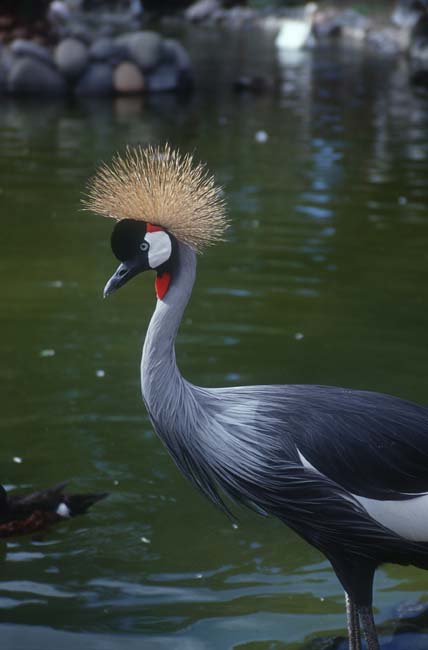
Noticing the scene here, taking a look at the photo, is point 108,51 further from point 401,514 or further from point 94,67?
point 401,514

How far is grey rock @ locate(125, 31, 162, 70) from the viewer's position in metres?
22.2

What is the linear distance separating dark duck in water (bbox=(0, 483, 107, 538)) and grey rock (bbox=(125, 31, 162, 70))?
58.3ft

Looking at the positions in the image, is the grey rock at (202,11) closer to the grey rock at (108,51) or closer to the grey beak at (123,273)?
the grey rock at (108,51)

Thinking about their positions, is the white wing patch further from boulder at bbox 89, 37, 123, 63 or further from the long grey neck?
boulder at bbox 89, 37, 123, 63

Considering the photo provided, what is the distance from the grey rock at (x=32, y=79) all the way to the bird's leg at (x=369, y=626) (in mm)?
18483

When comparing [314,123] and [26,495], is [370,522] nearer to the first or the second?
[26,495]

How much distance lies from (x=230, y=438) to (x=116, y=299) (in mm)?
5009

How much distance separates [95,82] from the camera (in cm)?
2200

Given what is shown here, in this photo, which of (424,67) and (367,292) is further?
(424,67)

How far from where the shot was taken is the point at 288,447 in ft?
12.9

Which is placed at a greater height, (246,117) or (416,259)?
(246,117)

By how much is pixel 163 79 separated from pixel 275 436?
19833 millimetres

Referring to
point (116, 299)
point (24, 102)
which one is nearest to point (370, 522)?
point (116, 299)

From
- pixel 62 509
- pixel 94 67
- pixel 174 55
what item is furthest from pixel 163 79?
pixel 62 509
